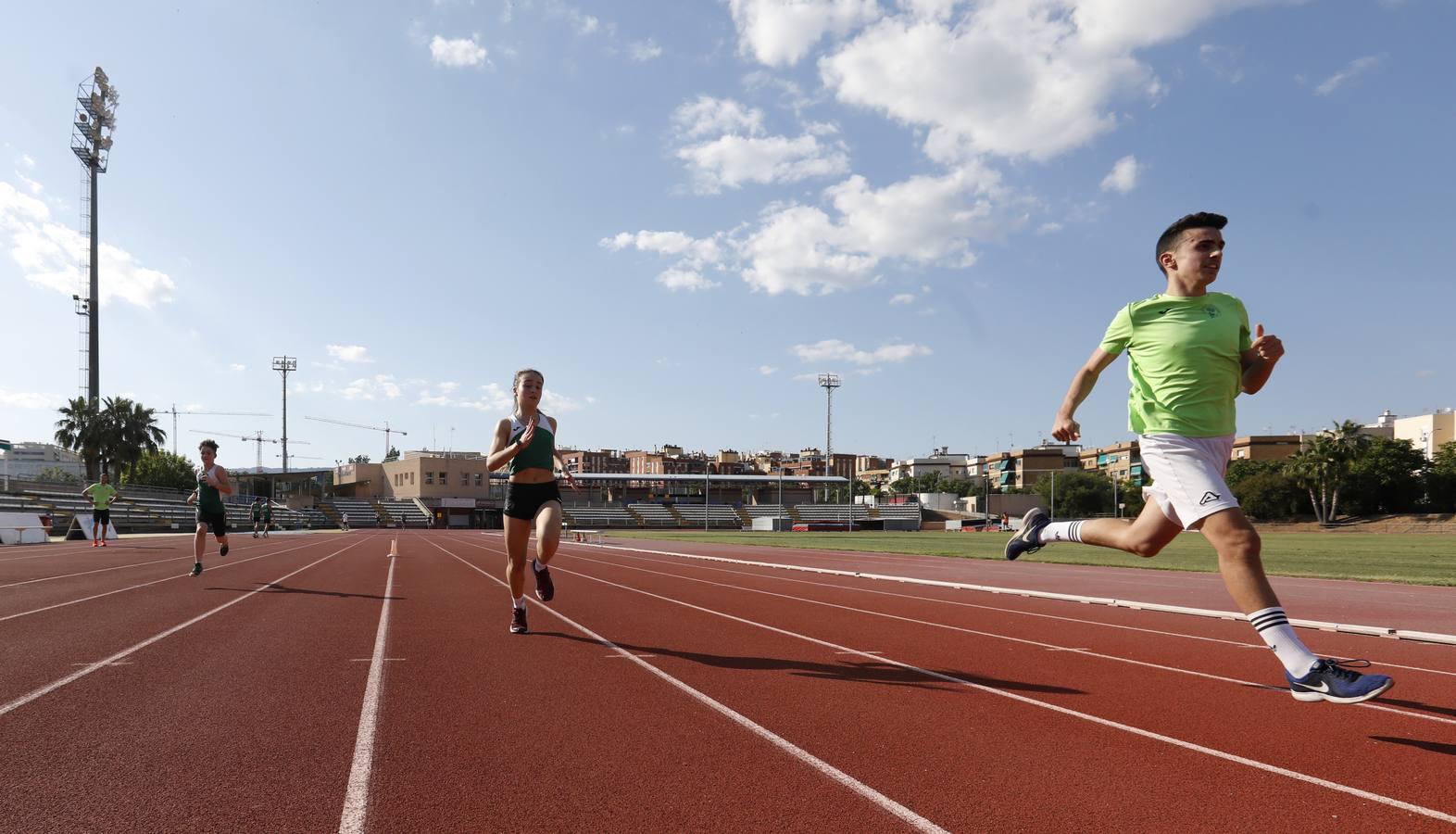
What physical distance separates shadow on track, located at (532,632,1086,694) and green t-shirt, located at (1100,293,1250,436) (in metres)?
1.86

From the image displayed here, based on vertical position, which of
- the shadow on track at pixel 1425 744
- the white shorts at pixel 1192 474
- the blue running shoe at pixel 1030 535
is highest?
the white shorts at pixel 1192 474

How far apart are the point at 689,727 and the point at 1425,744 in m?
3.46

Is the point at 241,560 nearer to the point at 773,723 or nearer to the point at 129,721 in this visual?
the point at 129,721

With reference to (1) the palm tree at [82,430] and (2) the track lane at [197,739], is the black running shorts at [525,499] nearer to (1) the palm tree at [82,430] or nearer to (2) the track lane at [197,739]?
(2) the track lane at [197,739]

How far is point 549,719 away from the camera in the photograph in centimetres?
424

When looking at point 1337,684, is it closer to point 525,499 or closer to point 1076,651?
point 1076,651

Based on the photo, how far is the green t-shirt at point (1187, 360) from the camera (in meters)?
4.09

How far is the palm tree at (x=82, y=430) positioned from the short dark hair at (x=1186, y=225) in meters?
63.5

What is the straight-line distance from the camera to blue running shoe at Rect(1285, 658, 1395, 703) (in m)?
3.59

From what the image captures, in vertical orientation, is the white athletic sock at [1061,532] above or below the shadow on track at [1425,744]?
above

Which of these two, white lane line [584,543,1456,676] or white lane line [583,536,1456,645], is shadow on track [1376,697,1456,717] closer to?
white lane line [584,543,1456,676]

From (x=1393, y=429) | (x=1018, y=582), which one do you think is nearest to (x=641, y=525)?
(x=1018, y=582)

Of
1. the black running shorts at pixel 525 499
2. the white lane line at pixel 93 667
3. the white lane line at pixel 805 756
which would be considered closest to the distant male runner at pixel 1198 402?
the white lane line at pixel 805 756

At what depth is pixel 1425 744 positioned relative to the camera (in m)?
3.87
